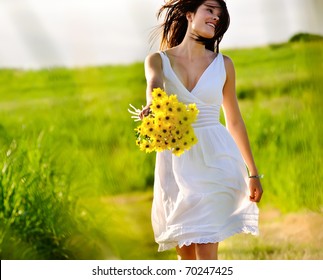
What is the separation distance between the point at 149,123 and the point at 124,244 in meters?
0.54

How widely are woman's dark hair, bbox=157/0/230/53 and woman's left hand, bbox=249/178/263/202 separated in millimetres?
317

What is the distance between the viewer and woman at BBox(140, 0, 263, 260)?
184cm

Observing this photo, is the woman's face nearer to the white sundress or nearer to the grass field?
the white sundress

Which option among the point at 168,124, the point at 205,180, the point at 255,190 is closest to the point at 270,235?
the point at 255,190

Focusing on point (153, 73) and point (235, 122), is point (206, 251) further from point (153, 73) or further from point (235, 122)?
point (153, 73)

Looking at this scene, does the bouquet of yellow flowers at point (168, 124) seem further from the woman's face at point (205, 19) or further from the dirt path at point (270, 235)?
the dirt path at point (270, 235)

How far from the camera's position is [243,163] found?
1890 millimetres

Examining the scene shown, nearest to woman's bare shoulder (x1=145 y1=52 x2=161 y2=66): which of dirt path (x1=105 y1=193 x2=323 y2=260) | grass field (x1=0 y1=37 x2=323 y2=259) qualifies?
grass field (x1=0 y1=37 x2=323 y2=259)

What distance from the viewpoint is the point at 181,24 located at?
76.1 inches

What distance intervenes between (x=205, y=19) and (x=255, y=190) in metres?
0.41
